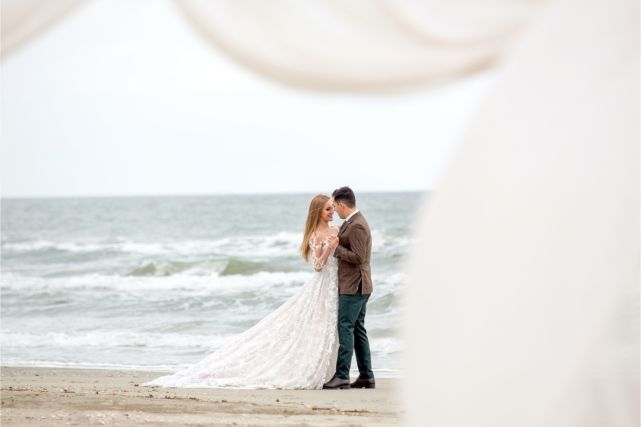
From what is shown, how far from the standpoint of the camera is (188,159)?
3384 cm

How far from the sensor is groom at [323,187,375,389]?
680 cm

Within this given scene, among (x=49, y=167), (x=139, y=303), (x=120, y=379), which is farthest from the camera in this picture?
(x=49, y=167)

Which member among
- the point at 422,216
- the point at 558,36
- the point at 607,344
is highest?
the point at 558,36

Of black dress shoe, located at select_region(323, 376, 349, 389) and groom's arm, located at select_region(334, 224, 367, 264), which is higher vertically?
groom's arm, located at select_region(334, 224, 367, 264)

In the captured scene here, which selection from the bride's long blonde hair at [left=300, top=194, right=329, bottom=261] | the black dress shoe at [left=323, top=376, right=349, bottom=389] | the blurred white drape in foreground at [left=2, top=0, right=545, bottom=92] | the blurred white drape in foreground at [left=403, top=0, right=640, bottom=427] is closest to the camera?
the blurred white drape in foreground at [left=403, top=0, right=640, bottom=427]

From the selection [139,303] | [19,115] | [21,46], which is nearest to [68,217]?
[19,115]

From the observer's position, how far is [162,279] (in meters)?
18.5

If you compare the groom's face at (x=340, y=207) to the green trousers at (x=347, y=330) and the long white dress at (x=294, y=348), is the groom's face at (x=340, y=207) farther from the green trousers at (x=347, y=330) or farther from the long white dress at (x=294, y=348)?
the green trousers at (x=347, y=330)

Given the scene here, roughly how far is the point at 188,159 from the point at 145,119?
3524mm

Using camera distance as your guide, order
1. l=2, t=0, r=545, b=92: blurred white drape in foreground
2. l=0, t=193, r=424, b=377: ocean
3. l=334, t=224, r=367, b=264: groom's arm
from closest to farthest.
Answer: l=2, t=0, r=545, b=92: blurred white drape in foreground, l=334, t=224, r=367, b=264: groom's arm, l=0, t=193, r=424, b=377: ocean

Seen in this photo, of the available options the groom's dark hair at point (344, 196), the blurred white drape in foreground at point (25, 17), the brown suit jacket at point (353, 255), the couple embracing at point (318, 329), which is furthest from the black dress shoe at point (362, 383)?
the blurred white drape in foreground at point (25, 17)

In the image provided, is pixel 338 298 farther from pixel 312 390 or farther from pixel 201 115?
pixel 201 115

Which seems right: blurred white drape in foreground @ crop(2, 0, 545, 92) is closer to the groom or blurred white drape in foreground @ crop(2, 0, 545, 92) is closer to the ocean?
the ocean

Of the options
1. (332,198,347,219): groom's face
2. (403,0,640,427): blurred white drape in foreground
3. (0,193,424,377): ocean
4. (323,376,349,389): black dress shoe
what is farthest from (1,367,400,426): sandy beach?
(403,0,640,427): blurred white drape in foreground
